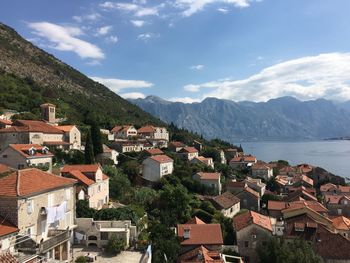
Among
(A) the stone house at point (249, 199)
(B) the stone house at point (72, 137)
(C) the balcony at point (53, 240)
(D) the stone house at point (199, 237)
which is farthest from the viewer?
(A) the stone house at point (249, 199)

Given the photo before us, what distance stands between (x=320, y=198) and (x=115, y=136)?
48.1m

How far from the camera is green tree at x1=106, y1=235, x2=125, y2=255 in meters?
28.9

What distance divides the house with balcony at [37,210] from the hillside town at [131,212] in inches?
2.6

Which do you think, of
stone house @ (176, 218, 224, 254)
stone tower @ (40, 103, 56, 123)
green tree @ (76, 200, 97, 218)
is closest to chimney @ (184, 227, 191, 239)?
stone house @ (176, 218, 224, 254)

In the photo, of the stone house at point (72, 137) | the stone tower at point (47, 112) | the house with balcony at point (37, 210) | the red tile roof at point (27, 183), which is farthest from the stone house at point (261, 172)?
the red tile roof at point (27, 183)

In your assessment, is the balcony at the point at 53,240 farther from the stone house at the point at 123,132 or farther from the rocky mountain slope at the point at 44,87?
the stone house at the point at 123,132

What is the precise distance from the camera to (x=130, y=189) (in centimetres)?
5047

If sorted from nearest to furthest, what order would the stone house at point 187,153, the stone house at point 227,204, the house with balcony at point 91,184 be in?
the house with balcony at point 91,184 → the stone house at point 227,204 → the stone house at point 187,153

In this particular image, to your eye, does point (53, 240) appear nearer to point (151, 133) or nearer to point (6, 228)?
point (6, 228)

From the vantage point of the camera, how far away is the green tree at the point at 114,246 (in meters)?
28.9

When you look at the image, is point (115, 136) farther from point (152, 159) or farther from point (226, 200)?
point (226, 200)

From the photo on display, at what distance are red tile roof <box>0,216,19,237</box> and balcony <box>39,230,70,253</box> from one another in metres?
1.92

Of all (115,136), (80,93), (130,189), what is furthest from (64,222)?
(80,93)

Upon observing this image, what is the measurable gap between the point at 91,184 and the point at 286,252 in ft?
69.1
